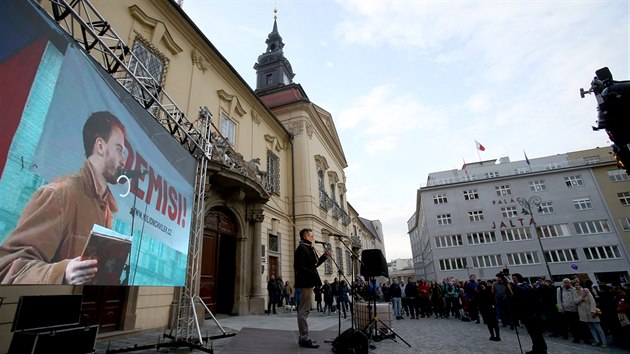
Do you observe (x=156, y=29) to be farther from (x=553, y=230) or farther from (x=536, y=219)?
(x=553, y=230)

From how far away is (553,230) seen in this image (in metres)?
37.2

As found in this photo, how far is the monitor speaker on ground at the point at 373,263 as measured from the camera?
6.52m

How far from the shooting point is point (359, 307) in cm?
702

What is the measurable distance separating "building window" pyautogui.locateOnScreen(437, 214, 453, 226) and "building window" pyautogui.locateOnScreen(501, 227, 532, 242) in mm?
6413

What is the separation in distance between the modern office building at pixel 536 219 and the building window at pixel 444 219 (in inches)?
5.1

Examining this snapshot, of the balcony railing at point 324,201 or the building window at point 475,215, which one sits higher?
the building window at point 475,215

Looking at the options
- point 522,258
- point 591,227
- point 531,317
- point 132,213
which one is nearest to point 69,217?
point 132,213

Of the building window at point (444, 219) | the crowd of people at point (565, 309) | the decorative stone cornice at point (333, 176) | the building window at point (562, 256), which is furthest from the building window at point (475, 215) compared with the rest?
the crowd of people at point (565, 309)

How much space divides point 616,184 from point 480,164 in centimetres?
1541

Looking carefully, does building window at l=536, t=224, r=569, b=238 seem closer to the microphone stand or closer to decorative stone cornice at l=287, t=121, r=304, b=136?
decorative stone cornice at l=287, t=121, r=304, b=136

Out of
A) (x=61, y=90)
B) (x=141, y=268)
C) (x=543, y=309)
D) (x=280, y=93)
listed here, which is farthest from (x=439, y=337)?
(x=280, y=93)

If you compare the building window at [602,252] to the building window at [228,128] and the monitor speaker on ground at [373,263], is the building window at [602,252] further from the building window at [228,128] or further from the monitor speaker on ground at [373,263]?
the building window at [228,128]

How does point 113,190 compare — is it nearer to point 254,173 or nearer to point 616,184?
point 254,173

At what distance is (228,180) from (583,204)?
45730 millimetres
